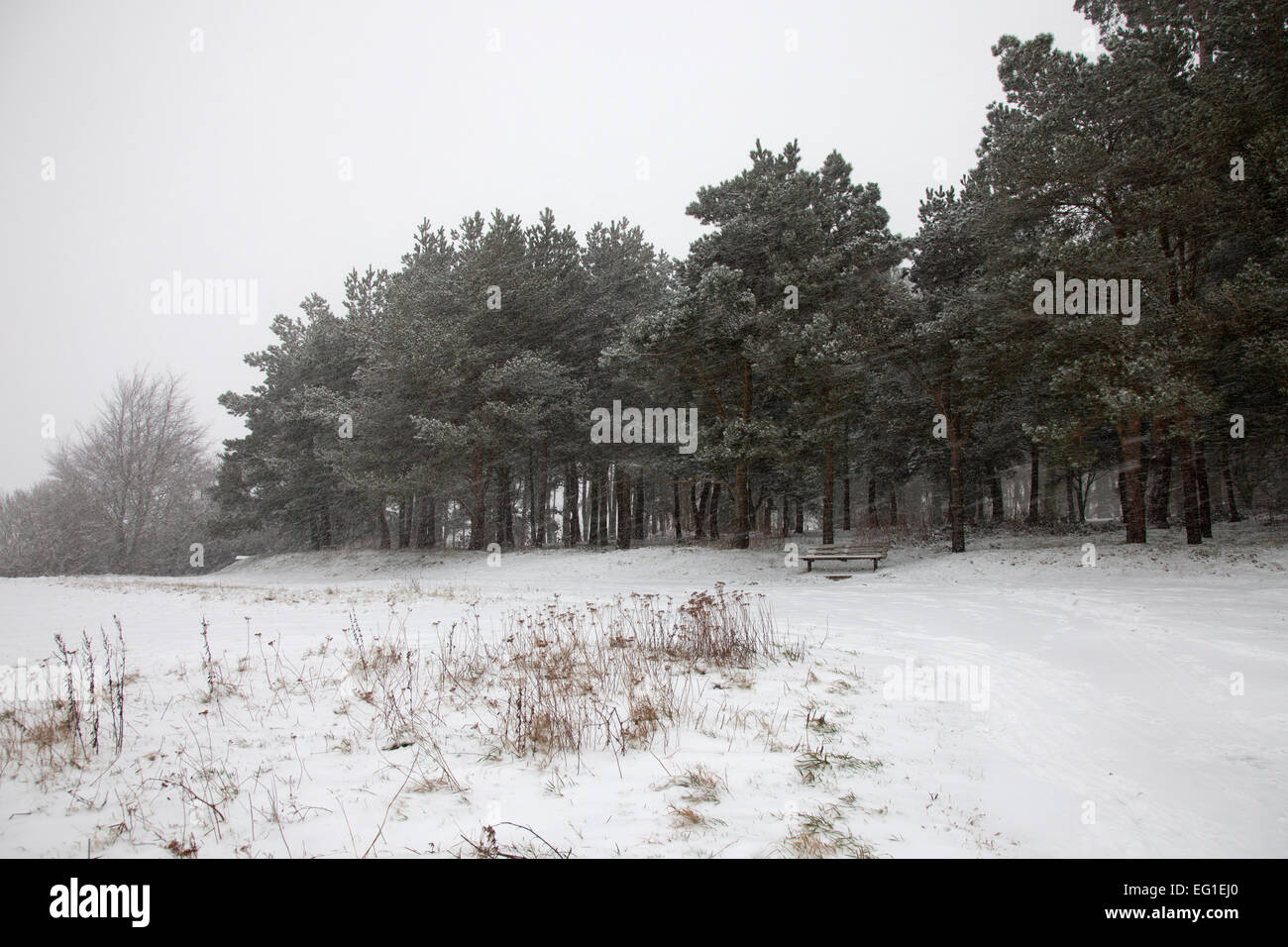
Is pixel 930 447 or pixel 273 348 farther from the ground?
pixel 273 348

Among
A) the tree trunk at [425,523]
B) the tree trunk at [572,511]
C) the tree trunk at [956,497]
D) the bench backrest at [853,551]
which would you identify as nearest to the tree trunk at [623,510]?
the tree trunk at [572,511]

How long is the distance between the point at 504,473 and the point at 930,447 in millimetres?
20274

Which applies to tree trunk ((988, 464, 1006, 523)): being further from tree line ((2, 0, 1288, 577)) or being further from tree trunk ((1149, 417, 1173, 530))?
tree trunk ((1149, 417, 1173, 530))

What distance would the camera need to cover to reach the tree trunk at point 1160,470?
690 inches

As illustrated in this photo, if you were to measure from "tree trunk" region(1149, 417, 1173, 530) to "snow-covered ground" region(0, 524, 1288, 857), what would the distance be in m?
10.2

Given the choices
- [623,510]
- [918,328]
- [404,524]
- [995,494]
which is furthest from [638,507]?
[404,524]

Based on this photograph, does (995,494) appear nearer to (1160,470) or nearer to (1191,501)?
(1160,470)

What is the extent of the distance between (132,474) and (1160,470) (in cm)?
5137

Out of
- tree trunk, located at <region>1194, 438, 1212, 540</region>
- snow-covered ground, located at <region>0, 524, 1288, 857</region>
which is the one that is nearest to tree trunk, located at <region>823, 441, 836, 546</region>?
tree trunk, located at <region>1194, 438, 1212, 540</region>

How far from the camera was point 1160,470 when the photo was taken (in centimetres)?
2178
